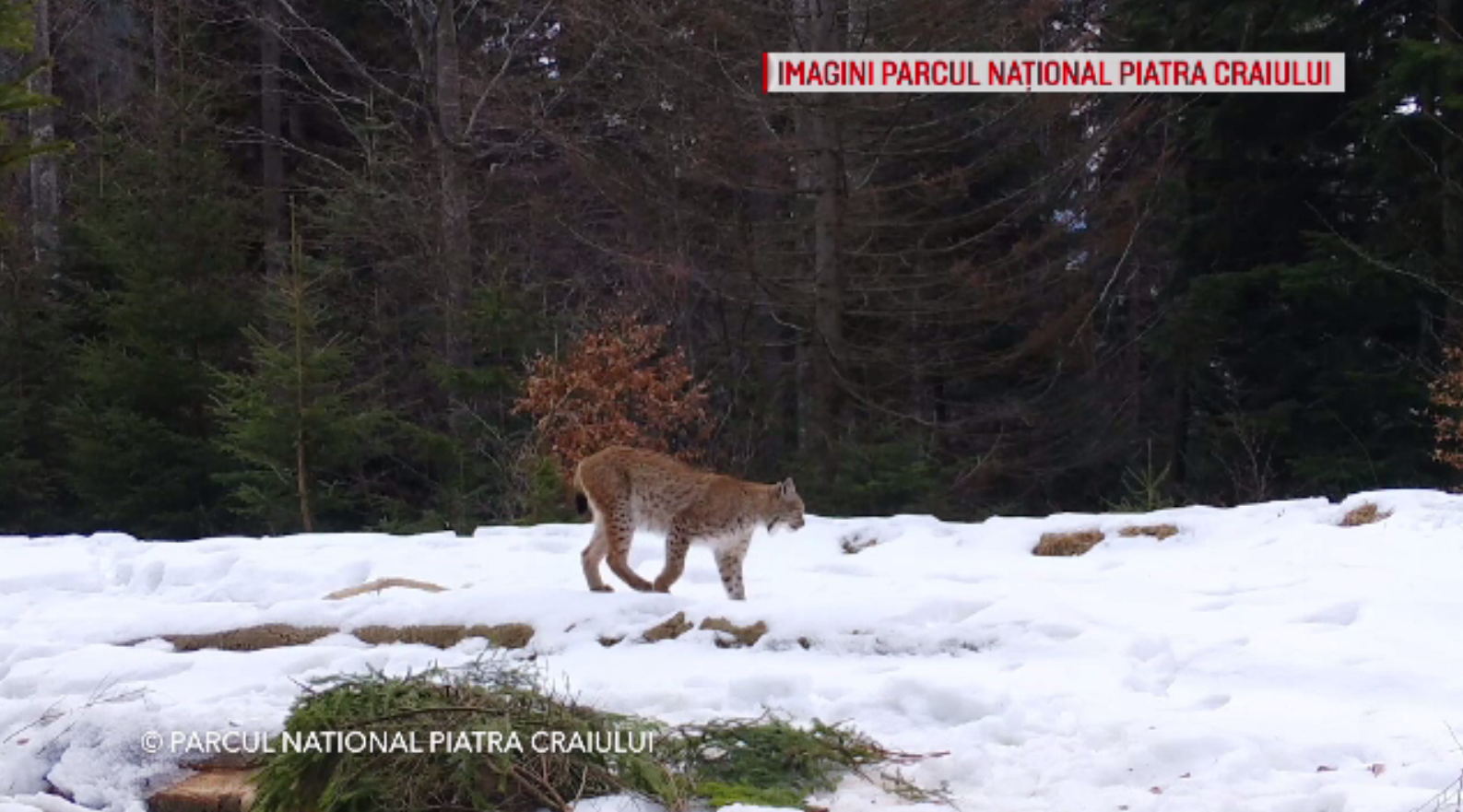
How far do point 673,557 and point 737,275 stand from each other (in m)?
9.82

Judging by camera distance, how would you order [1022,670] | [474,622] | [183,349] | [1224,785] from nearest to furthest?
[1224,785] < [1022,670] < [474,622] < [183,349]

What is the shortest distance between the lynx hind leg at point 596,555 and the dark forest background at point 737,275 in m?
4.83

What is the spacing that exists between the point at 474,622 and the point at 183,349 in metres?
14.6

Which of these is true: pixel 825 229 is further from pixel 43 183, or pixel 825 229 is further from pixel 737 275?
pixel 43 183

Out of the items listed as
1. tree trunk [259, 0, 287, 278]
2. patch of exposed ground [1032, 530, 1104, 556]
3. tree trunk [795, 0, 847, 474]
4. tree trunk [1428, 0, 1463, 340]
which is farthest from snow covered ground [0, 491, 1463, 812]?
tree trunk [259, 0, 287, 278]

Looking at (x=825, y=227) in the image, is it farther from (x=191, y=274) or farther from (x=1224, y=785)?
(x=1224, y=785)

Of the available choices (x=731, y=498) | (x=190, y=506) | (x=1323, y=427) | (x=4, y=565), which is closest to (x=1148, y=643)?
(x=731, y=498)

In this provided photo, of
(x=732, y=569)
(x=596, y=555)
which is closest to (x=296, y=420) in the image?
(x=596, y=555)

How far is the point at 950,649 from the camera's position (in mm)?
7266

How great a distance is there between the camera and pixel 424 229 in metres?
22.0

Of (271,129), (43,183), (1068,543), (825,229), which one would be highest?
(271,129)

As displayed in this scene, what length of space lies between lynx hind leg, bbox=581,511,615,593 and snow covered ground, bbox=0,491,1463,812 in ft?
0.68

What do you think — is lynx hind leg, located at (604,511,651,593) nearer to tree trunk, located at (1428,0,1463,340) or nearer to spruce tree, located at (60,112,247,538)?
spruce tree, located at (60,112,247,538)

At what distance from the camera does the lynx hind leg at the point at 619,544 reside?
30.1 ft
